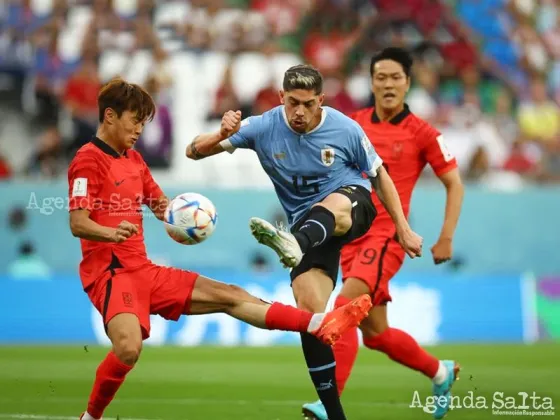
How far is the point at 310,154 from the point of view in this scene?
711 centimetres

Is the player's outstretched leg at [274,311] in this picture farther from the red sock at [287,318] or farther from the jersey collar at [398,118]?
the jersey collar at [398,118]

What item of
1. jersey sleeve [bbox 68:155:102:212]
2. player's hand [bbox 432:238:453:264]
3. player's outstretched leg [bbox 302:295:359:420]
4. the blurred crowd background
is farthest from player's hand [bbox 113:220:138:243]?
the blurred crowd background

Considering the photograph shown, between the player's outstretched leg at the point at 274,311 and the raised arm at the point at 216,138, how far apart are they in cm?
88

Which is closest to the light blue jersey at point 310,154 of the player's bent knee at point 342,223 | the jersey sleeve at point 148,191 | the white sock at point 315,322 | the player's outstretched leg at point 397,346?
the player's bent knee at point 342,223

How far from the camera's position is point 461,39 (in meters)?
18.7

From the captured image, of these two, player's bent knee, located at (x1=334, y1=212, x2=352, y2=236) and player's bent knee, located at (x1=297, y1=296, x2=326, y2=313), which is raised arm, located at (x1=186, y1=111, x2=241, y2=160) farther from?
player's bent knee, located at (x1=297, y1=296, x2=326, y2=313)

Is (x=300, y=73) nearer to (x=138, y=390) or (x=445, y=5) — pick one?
(x=138, y=390)

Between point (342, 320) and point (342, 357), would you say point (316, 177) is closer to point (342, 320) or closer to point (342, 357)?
point (342, 320)

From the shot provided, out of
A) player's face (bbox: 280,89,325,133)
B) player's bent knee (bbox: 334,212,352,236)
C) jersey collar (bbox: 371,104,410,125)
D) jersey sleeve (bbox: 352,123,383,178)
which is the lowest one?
player's bent knee (bbox: 334,212,352,236)

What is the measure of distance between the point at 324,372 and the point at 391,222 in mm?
2035

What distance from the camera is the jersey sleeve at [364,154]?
7.16 metres

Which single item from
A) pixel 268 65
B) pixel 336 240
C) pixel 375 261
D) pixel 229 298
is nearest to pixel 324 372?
pixel 229 298

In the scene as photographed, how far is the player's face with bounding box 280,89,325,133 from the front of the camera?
6875 millimetres

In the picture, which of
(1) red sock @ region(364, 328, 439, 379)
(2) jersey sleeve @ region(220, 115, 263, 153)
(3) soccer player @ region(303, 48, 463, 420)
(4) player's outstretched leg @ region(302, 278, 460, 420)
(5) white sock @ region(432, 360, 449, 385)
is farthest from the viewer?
(5) white sock @ region(432, 360, 449, 385)
